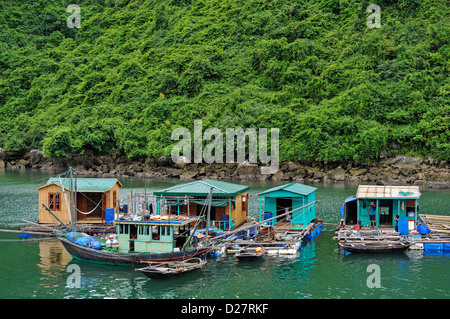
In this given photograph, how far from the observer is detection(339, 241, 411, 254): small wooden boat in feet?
111

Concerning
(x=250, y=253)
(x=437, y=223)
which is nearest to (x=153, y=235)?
(x=250, y=253)

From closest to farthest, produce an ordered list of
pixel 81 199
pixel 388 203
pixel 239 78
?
pixel 388 203, pixel 81 199, pixel 239 78

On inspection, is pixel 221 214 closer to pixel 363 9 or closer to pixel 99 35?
pixel 363 9

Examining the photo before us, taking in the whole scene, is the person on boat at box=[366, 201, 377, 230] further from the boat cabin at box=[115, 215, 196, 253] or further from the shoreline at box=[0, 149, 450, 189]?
the shoreline at box=[0, 149, 450, 189]

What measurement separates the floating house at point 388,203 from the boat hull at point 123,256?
1429 centimetres

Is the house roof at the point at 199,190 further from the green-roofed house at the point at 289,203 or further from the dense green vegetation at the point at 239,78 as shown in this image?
the dense green vegetation at the point at 239,78

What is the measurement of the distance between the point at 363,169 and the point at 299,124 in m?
15.6

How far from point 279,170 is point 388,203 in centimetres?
4751

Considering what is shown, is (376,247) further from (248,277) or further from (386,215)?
(248,277)

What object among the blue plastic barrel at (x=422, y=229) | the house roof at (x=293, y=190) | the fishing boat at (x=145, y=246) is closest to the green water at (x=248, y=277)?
the fishing boat at (x=145, y=246)

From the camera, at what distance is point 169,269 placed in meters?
28.7

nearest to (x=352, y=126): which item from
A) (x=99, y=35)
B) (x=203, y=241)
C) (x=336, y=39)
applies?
(x=336, y=39)

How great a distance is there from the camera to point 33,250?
121 ft

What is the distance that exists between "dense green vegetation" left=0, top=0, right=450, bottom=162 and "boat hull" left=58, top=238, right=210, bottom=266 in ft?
192
